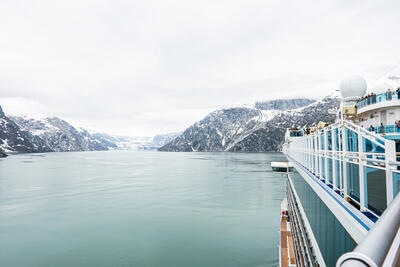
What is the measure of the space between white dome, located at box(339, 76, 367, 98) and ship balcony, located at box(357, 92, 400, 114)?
175 inches

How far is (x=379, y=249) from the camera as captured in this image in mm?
1279

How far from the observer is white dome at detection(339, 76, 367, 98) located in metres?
21.6

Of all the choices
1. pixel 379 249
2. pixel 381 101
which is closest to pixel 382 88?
pixel 381 101

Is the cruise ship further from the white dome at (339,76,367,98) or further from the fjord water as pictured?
the fjord water

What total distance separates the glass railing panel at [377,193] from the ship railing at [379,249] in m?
5.56

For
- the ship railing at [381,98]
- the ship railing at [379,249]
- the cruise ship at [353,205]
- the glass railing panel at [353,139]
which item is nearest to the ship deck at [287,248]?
the cruise ship at [353,205]

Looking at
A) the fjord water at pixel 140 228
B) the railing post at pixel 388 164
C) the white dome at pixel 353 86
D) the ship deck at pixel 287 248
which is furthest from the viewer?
the white dome at pixel 353 86

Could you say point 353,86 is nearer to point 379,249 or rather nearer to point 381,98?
point 381,98

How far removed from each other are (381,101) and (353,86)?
586 cm

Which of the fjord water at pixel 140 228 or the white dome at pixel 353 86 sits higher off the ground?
the white dome at pixel 353 86

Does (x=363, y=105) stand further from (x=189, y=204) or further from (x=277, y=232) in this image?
(x=189, y=204)

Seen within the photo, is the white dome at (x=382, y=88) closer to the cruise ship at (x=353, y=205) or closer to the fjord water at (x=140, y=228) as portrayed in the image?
the cruise ship at (x=353, y=205)

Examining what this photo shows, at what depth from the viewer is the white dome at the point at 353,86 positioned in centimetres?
2159

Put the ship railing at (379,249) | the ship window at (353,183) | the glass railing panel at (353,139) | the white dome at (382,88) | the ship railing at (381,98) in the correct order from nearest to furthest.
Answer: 1. the ship railing at (379,249)
2. the ship window at (353,183)
3. the glass railing panel at (353,139)
4. the ship railing at (381,98)
5. the white dome at (382,88)
